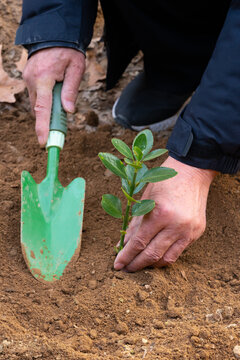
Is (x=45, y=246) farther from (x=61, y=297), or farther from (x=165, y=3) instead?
Answer: (x=165, y=3)

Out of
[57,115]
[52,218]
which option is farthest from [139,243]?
[57,115]

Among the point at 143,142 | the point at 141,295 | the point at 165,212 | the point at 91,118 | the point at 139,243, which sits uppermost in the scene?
the point at 143,142

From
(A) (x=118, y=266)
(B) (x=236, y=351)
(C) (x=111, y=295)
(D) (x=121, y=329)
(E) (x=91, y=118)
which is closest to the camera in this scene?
(B) (x=236, y=351)

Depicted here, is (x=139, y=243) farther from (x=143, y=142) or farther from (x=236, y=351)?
(x=236, y=351)

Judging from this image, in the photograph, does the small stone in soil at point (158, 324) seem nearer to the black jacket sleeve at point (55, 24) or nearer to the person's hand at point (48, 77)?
the person's hand at point (48, 77)

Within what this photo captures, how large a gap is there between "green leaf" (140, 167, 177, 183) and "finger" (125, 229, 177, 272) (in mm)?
209

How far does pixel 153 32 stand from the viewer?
7.36 ft

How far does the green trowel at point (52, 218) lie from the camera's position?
164cm

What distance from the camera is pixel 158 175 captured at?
1.41 metres

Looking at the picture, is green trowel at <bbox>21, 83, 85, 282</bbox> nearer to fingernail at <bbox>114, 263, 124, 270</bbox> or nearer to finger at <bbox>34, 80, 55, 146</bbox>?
finger at <bbox>34, 80, 55, 146</bbox>

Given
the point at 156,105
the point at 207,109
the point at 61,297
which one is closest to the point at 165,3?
the point at 156,105

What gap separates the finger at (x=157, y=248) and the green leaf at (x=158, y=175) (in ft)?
0.69

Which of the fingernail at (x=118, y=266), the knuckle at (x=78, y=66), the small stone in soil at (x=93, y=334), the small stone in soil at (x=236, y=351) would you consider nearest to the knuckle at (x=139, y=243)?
the fingernail at (x=118, y=266)

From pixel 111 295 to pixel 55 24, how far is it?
122 centimetres
